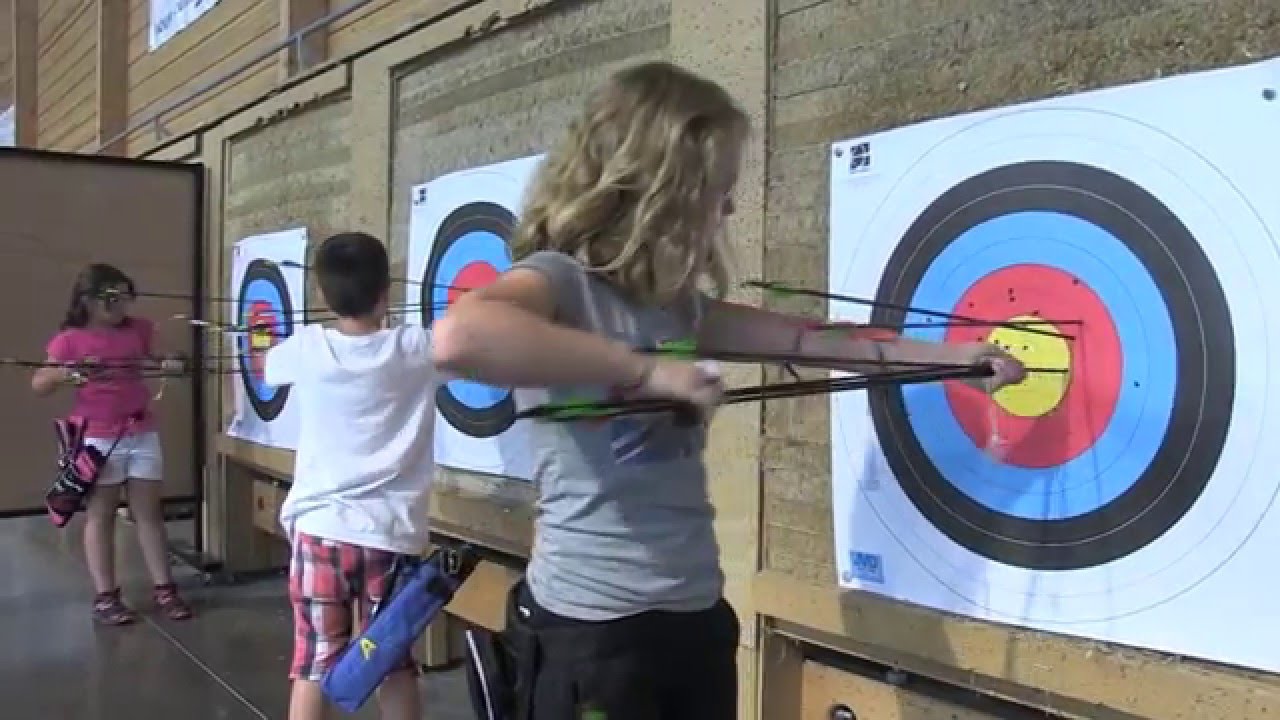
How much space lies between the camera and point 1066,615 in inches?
49.4

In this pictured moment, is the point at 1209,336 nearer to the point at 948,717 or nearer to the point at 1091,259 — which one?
the point at 1091,259

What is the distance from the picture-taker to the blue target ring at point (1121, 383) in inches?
46.8

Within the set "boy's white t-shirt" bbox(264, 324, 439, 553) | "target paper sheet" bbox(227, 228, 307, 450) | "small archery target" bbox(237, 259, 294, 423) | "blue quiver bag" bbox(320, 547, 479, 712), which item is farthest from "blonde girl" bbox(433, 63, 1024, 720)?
"small archery target" bbox(237, 259, 294, 423)

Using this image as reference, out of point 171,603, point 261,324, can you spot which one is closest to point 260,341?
point 261,324

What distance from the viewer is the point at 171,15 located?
4965 millimetres

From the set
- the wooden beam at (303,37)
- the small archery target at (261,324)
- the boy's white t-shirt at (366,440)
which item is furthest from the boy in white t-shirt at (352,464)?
the wooden beam at (303,37)

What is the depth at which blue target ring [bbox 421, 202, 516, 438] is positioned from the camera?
7.52 ft

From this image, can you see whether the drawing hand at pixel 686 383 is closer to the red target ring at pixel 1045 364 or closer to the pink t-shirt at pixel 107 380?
the red target ring at pixel 1045 364

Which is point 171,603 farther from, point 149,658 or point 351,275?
point 351,275

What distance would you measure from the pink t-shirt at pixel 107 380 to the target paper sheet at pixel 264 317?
1.06 feet

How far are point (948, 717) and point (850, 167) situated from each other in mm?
693

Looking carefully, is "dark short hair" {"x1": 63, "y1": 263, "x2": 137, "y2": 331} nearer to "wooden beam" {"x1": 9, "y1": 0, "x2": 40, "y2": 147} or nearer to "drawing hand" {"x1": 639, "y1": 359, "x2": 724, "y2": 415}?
"drawing hand" {"x1": 639, "y1": 359, "x2": 724, "y2": 415}

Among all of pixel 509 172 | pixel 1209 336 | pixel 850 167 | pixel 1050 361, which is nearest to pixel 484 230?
pixel 509 172

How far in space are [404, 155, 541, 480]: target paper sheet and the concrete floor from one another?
60 centimetres
